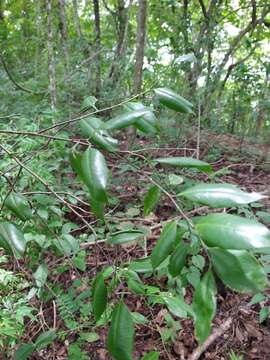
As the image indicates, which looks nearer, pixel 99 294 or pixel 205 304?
pixel 205 304

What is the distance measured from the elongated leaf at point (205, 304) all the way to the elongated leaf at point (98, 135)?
270 millimetres

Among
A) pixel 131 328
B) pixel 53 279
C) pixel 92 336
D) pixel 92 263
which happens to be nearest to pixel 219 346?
pixel 92 336

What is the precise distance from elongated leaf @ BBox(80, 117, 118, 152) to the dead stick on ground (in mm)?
1330

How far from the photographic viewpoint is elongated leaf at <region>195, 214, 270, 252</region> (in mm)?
420

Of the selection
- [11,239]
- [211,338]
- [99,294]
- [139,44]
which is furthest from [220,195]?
[139,44]

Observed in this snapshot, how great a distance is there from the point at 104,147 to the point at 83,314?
132 centimetres

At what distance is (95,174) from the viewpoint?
580mm

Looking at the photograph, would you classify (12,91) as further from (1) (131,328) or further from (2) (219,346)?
(1) (131,328)

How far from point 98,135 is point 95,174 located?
89mm

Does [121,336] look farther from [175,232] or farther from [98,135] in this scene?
[98,135]

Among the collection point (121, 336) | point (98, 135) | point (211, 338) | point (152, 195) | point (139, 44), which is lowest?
point (211, 338)

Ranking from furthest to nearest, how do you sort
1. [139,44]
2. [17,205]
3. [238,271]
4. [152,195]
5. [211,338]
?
1. [139,44]
2. [211,338]
3. [17,205]
4. [152,195]
5. [238,271]

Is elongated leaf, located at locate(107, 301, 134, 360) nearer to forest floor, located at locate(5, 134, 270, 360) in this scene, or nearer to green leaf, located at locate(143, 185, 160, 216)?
green leaf, located at locate(143, 185, 160, 216)

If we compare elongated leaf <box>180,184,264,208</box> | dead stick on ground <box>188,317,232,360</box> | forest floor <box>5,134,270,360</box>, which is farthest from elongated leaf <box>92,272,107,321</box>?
dead stick on ground <box>188,317,232,360</box>
